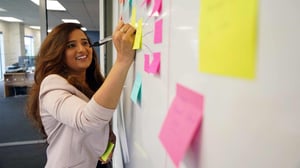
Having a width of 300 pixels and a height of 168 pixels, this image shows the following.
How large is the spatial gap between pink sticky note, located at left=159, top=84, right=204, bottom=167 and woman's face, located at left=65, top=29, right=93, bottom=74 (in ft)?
2.46

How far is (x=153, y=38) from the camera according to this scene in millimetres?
617

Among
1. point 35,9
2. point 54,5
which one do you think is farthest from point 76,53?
point 35,9

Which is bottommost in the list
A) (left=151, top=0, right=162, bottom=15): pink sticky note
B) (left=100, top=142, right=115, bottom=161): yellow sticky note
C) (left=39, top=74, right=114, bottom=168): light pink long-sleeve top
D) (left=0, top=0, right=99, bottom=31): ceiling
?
(left=100, top=142, right=115, bottom=161): yellow sticky note

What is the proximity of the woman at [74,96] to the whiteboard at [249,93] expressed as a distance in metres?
0.27

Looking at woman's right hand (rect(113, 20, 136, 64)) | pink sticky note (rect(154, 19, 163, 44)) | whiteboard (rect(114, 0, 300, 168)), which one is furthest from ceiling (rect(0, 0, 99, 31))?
whiteboard (rect(114, 0, 300, 168))

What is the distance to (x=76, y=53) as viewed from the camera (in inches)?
43.7

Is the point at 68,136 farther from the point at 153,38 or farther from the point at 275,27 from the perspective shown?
the point at 275,27

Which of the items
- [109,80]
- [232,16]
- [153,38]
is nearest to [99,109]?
[109,80]

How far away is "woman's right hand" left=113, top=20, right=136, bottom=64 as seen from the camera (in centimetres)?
76

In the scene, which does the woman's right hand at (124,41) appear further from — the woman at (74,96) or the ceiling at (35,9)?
the ceiling at (35,9)

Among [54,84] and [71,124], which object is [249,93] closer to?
[71,124]

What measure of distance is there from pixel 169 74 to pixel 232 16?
0.79 feet

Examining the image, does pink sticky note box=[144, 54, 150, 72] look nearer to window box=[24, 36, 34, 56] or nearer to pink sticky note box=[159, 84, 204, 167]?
pink sticky note box=[159, 84, 204, 167]

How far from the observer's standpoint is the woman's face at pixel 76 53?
3.61ft
